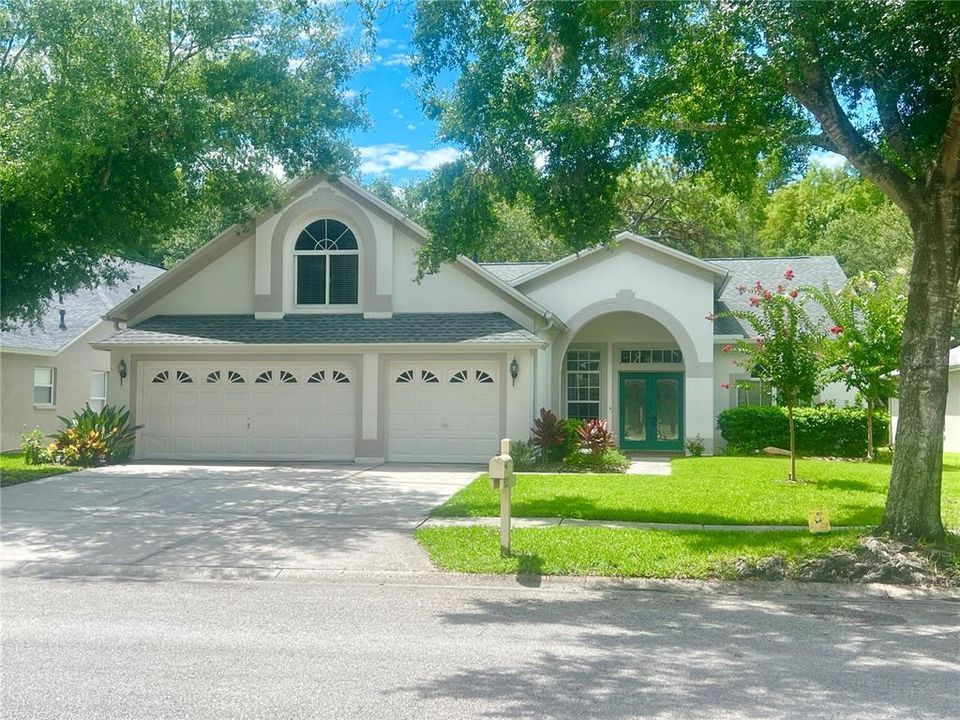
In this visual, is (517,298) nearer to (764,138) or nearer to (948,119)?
(764,138)

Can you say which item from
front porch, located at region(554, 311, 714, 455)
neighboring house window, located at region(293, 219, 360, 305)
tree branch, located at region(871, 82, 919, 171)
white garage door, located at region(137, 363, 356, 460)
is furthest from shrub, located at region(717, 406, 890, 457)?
tree branch, located at region(871, 82, 919, 171)

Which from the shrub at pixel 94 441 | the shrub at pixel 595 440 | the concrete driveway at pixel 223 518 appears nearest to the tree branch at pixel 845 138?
the concrete driveway at pixel 223 518

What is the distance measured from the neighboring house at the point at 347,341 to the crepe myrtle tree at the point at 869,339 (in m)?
3.19

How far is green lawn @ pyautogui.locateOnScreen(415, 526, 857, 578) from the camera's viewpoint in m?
9.30

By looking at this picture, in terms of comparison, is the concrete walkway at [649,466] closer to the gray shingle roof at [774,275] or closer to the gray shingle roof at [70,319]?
the gray shingle roof at [774,275]

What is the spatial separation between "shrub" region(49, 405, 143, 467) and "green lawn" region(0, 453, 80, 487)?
52 centimetres

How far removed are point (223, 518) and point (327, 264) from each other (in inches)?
377

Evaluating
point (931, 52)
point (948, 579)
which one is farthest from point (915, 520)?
point (931, 52)

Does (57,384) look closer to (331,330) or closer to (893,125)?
(331,330)

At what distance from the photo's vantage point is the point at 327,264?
21.2m

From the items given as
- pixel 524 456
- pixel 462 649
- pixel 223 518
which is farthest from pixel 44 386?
pixel 462 649

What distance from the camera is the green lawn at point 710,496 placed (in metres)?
12.4

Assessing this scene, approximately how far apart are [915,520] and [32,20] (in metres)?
14.5

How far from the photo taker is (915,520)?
369 inches
